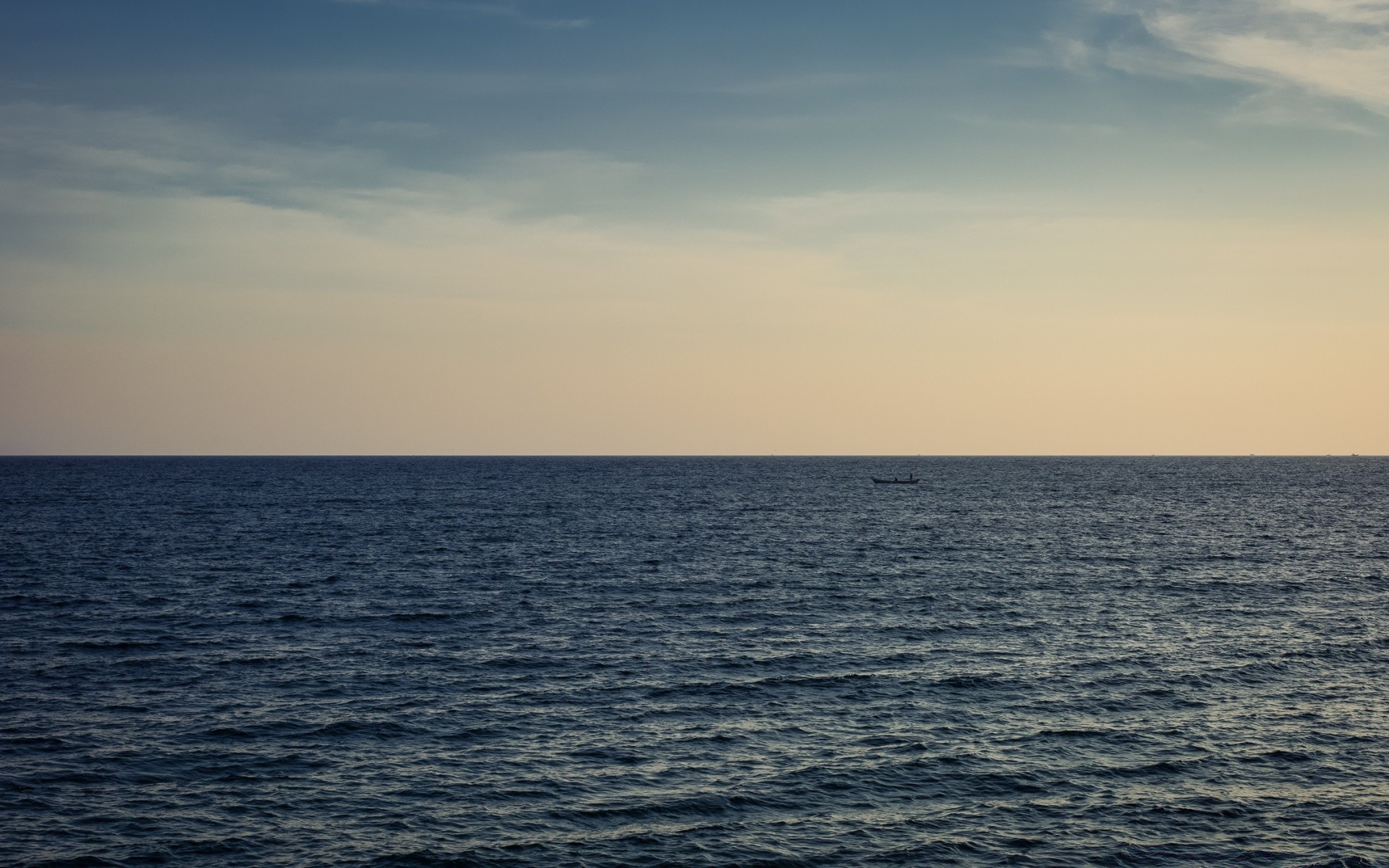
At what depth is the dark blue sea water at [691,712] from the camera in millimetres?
27344

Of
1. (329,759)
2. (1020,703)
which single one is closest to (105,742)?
(329,759)

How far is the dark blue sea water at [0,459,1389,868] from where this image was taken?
27.3 metres

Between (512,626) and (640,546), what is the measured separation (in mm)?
41299

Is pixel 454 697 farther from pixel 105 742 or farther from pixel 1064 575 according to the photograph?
pixel 1064 575

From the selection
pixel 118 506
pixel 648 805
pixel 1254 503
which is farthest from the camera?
pixel 1254 503

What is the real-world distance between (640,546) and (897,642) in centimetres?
4804

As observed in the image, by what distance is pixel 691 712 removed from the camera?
1513 inches

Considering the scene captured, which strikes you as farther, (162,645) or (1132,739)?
(162,645)

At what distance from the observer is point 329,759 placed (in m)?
33.0

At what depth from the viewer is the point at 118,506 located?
142 m

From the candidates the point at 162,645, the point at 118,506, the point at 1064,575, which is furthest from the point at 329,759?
the point at 118,506

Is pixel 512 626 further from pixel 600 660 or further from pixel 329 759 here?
pixel 329 759

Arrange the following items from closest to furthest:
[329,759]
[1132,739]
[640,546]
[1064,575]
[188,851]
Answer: [188,851] < [329,759] < [1132,739] < [1064,575] < [640,546]

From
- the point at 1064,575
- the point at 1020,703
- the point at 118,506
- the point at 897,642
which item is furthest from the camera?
the point at 118,506
